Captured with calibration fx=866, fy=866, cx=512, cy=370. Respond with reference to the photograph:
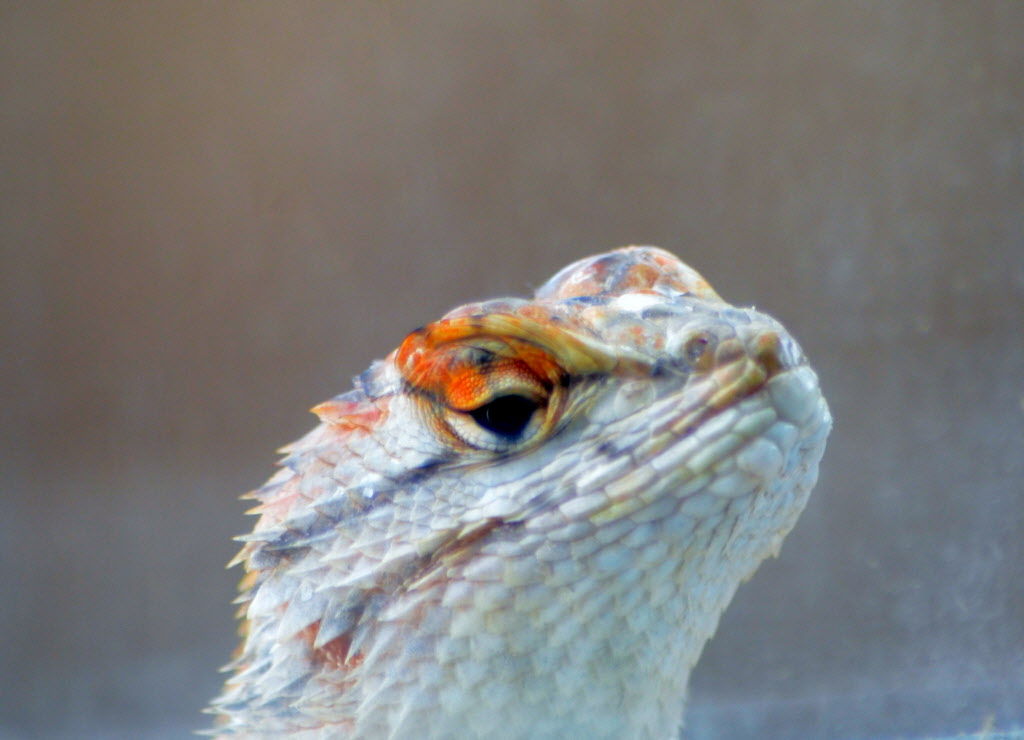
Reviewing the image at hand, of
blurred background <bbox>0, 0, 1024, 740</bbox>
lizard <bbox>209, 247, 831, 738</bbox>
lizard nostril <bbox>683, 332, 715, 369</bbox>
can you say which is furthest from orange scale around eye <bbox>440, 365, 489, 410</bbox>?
blurred background <bbox>0, 0, 1024, 740</bbox>

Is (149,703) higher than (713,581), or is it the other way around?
(149,703)

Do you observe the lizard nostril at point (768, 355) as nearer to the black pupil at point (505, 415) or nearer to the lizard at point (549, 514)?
the lizard at point (549, 514)

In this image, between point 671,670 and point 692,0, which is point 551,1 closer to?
point 692,0

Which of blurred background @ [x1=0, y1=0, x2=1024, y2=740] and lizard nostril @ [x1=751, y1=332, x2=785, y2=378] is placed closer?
lizard nostril @ [x1=751, y1=332, x2=785, y2=378]

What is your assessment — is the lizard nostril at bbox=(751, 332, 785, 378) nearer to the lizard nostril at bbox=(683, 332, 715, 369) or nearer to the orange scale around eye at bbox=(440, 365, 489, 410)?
the lizard nostril at bbox=(683, 332, 715, 369)

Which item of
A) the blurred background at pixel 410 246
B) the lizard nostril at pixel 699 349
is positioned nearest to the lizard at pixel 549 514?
the lizard nostril at pixel 699 349

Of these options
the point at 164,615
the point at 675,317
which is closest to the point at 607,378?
the point at 675,317

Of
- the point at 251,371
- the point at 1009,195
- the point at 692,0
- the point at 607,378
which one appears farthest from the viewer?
the point at 251,371
